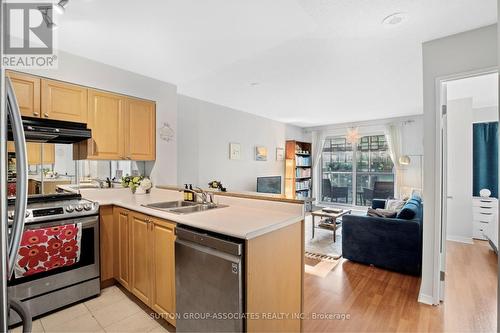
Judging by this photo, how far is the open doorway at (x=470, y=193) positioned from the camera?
104 inches

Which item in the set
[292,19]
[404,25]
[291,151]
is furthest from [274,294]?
[291,151]

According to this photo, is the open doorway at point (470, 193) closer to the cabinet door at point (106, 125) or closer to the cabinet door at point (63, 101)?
the cabinet door at point (106, 125)

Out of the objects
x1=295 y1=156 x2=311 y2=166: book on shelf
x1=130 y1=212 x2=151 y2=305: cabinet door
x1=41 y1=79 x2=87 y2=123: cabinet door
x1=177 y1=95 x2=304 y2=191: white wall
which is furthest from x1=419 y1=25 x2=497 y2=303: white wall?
x1=295 y1=156 x2=311 y2=166: book on shelf

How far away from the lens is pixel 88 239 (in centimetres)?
226

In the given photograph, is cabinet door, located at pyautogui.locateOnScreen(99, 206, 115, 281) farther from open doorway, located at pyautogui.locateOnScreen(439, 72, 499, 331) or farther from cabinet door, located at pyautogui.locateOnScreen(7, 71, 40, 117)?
open doorway, located at pyautogui.locateOnScreen(439, 72, 499, 331)

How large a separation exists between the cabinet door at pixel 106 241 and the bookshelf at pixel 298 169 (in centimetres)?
460

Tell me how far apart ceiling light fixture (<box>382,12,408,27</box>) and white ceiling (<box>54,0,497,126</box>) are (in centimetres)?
5

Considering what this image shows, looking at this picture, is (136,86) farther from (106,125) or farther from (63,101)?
(63,101)

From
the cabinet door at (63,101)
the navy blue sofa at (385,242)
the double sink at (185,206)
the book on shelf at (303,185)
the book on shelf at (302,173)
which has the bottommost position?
the navy blue sofa at (385,242)

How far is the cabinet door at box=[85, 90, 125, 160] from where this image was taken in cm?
274

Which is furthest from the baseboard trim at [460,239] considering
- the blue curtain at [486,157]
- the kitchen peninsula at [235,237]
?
the kitchen peninsula at [235,237]

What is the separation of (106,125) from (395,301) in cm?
366

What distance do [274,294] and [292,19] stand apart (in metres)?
2.08

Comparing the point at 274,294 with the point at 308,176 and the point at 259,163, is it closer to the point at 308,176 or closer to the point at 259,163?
the point at 259,163
